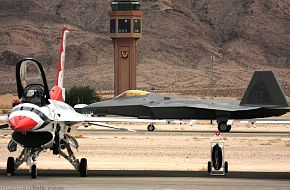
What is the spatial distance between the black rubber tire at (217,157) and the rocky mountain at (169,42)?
119m

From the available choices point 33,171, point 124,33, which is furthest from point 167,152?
point 124,33

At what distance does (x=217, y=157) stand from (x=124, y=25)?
7719cm

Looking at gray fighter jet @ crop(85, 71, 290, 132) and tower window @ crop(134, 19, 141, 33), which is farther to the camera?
tower window @ crop(134, 19, 141, 33)

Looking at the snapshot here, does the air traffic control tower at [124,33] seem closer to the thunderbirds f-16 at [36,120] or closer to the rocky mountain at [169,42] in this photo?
the rocky mountain at [169,42]

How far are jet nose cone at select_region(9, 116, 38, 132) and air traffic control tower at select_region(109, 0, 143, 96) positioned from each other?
7974cm

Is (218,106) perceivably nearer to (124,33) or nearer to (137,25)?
(124,33)

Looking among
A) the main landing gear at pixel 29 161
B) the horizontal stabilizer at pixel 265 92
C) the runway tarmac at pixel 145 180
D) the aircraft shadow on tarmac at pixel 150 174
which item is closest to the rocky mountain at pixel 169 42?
the horizontal stabilizer at pixel 265 92

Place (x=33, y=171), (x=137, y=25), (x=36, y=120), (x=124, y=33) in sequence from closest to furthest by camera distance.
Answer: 1. (x=36, y=120)
2. (x=33, y=171)
3. (x=124, y=33)
4. (x=137, y=25)

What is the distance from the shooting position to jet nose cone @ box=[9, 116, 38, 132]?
2553 centimetres

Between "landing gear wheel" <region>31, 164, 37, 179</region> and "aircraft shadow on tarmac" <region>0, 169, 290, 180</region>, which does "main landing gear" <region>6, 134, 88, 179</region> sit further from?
"aircraft shadow on tarmac" <region>0, 169, 290, 180</region>

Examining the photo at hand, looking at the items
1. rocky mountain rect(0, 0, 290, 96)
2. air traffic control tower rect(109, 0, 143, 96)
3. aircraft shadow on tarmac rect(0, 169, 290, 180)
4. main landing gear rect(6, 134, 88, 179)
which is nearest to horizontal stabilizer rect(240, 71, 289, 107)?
aircraft shadow on tarmac rect(0, 169, 290, 180)

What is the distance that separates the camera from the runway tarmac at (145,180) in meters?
24.2

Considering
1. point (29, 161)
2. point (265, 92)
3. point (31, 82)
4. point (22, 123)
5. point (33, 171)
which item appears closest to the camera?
point (22, 123)

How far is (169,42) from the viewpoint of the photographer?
581 ft
